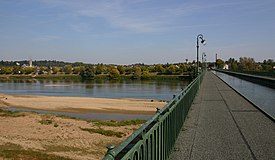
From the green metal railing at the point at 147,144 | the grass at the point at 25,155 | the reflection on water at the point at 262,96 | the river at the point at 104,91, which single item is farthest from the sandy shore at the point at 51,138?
the green metal railing at the point at 147,144

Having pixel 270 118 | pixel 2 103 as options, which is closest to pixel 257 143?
pixel 270 118

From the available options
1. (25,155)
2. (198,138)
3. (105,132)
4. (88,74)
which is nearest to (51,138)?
(105,132)

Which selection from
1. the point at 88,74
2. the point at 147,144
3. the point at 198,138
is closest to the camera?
the point at 147,144

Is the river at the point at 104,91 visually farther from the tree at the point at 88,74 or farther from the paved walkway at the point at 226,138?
the tree at the point at 88,74

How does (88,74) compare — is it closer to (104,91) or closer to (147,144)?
(104,91)

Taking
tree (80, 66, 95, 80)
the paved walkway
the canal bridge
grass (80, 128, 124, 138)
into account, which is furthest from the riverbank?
tree (80, 66, 95, 80)

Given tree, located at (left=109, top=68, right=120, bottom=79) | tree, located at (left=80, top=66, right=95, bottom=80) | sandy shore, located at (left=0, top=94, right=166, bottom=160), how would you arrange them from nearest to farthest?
sandy shore, located at (left=0, top=94, right=166, bottom=160) < tree, located at (left=80, top=66, right=95, bottom=80) < tree, located at (left=109, top=68, right=120, bottom=79)

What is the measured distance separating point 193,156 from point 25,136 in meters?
19.6

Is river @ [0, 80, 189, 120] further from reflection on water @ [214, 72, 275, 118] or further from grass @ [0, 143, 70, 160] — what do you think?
grass @ [0, 143, 70, 160]

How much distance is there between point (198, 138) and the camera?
284 inches

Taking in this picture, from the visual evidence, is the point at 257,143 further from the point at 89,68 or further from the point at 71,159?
the point at 89,68

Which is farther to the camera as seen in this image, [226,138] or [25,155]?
[25,155]

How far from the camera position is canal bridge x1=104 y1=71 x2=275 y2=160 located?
337 cm

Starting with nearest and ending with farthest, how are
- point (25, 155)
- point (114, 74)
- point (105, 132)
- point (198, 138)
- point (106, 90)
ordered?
point (198, 138)
point (25, 155)
point (105, 132)
point (106, 90)
point (114, 74)
